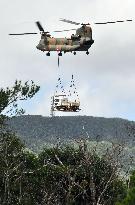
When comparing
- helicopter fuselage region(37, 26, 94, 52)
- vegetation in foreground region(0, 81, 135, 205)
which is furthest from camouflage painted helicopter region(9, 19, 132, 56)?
vegetation in foreground region(0, 81, 135, 205)

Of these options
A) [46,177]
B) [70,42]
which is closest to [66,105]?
[70,42]

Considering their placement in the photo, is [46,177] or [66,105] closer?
[66,105]

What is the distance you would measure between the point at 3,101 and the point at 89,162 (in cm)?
2653

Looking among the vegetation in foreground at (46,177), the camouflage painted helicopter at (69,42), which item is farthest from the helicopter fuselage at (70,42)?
the vegetation in foreground at (46,177)

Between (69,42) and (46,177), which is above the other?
(69,42)

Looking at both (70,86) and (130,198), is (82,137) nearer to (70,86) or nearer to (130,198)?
(130,198)

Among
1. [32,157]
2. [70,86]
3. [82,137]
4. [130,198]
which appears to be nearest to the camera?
[70,86]

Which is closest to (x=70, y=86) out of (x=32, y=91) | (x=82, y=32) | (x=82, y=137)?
(x=82, y=32)

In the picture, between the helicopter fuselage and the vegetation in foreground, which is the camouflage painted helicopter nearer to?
the helicopter fuselage

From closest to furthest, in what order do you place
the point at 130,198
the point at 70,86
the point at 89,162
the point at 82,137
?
the point at 70,86, the point at 130,198, the point at 89,162, the point at 82,137

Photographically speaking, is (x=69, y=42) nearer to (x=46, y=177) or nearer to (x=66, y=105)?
(x=66, y=105)

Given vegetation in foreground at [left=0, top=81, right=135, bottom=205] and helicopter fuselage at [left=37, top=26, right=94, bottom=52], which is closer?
helicopter fuselage at [left=37, top=26, right=94, bottom=52]

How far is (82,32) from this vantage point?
38.2 m

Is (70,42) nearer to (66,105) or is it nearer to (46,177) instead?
(66,105)
